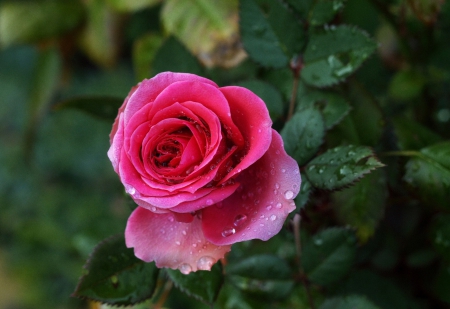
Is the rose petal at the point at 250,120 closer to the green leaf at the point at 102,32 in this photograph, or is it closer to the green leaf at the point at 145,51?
the green leaf at the point at 145,51

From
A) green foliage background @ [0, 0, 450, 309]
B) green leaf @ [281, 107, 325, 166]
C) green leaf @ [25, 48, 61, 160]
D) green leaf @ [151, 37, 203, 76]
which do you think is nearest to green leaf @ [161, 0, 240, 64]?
green foliage background @ [0, 0, 450, 309]

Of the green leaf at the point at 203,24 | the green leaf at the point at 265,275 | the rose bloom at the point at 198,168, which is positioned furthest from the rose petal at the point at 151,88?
the green leaf at the point at 203,24

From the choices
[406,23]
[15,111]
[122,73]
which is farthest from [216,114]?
[15,111]

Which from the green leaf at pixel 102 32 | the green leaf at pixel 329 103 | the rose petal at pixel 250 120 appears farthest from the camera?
the green leaf at pixel 102 32

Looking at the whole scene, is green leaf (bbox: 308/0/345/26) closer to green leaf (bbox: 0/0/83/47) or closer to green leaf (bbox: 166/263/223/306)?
green leaf (bbox: 166/263/223/306)

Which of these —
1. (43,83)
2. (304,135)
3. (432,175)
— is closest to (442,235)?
(432,175)

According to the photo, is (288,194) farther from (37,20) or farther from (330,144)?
(37,20)
